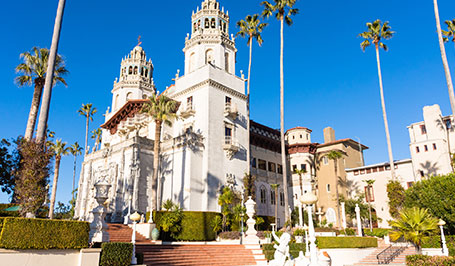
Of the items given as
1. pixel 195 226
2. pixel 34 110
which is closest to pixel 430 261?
pixel 195 226


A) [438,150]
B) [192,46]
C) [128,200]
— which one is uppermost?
[192,46]

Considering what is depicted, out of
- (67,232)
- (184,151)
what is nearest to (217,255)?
(67,232)

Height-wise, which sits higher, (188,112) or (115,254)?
(188,112)

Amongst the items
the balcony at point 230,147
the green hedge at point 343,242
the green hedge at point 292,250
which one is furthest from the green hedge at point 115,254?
the balcony at point 230,147

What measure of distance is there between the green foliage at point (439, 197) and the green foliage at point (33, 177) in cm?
3099

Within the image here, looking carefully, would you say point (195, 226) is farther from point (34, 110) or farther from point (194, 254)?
point (34, 110)

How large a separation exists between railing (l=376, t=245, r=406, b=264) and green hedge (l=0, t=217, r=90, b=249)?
22302 millimetres

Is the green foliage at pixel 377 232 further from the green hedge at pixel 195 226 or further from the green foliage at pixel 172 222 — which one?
the green foliage at pixel 172 222

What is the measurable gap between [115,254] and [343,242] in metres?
18.1

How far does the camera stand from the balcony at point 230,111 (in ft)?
130

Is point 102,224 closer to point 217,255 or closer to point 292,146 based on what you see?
point 217,255

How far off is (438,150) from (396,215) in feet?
48.7

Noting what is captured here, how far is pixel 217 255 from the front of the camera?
23.3m

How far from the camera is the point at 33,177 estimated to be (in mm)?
15555
